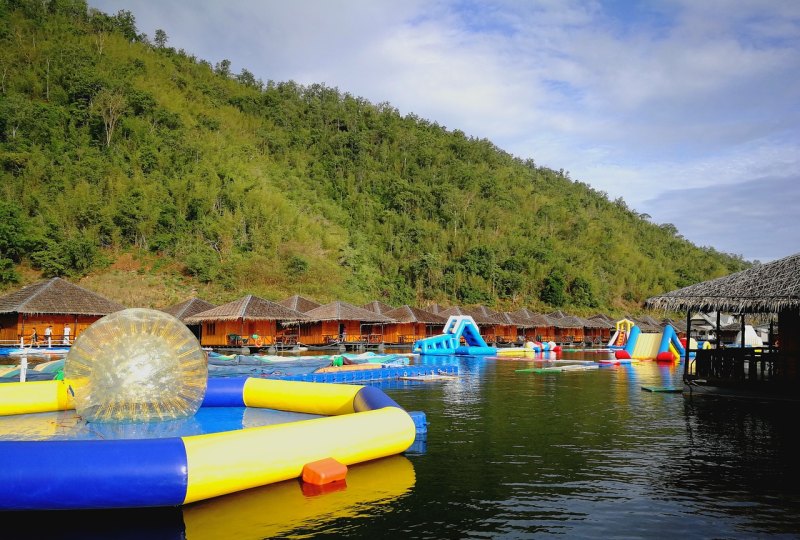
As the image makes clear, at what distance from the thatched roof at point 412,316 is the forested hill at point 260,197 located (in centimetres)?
715

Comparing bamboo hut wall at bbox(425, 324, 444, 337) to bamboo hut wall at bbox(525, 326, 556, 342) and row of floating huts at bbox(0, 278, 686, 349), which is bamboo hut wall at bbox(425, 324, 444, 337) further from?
bamboo hut wall at bbox(525, 326, 556, 342)

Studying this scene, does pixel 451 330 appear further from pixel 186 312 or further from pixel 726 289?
pixel 726 289

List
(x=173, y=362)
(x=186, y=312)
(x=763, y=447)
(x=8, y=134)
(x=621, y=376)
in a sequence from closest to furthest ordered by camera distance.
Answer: (x=173, y=362) < (x=763, y=447) < (x=621, y=376) < (x=186, y=312) < (x=8, y=134)

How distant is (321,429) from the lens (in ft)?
24.6

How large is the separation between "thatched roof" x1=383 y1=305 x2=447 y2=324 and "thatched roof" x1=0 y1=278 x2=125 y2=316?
16.5 m

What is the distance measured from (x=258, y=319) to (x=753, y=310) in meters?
24.2

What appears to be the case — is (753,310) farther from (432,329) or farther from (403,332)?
(432,329)

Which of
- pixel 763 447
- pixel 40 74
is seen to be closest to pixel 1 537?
pixel 763 447

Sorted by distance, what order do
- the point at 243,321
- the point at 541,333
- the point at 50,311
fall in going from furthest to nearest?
the point at 541,333
the point at 243,321
the point at 50,311

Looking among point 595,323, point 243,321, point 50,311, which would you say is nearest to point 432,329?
point 595,323

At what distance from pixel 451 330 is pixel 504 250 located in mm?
33855

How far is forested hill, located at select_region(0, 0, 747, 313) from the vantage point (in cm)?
4594

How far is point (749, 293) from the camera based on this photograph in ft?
44.9

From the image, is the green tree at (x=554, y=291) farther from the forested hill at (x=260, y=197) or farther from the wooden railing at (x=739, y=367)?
the wooden railing at (x=739, y=367)
